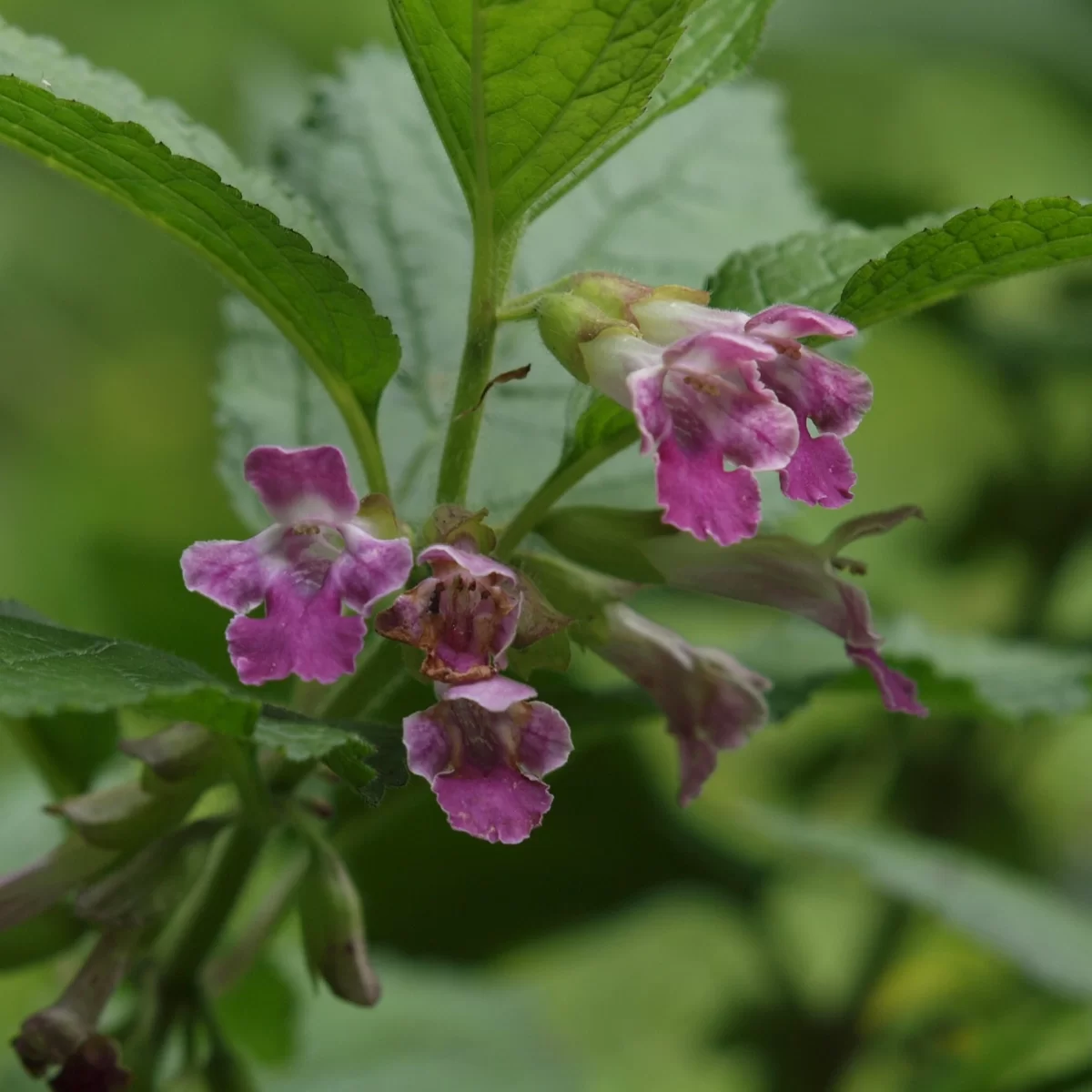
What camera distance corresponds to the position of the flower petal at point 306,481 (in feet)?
2.36

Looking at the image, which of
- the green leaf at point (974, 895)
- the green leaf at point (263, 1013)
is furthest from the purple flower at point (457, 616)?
the green leaf at point (974, 895)

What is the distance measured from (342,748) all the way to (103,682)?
0.35ft

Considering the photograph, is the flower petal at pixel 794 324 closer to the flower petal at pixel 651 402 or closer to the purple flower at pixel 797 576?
the flower petal at pixel 651 402

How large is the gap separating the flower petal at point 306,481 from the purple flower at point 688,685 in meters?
0.20

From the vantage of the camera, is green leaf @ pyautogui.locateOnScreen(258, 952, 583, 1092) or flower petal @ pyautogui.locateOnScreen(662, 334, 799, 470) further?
green leaf @ pyautogui.locateOnScreen(258, 952, 583, 1092)

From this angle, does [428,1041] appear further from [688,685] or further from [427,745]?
[427,745]

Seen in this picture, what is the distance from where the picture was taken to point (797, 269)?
0.91m

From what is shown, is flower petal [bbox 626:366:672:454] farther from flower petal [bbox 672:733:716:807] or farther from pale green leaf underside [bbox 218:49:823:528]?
pale green leaf underside [bbox 218:49:823:528]

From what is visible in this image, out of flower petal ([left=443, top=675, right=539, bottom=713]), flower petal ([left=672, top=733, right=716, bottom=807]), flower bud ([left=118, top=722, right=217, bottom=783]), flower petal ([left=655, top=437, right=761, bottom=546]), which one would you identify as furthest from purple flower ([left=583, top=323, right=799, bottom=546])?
flower bud ([left=118, top=722, right=217, bottom=783])

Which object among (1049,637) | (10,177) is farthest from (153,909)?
(10,177)

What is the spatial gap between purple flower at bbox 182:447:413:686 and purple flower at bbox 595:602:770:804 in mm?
199

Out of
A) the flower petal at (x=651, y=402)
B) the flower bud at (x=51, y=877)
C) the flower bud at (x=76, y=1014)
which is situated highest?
the flower petal at (x=651, y=402)

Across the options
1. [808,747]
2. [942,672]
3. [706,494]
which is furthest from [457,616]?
[808,747]

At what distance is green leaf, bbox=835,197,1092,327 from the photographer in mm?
747
